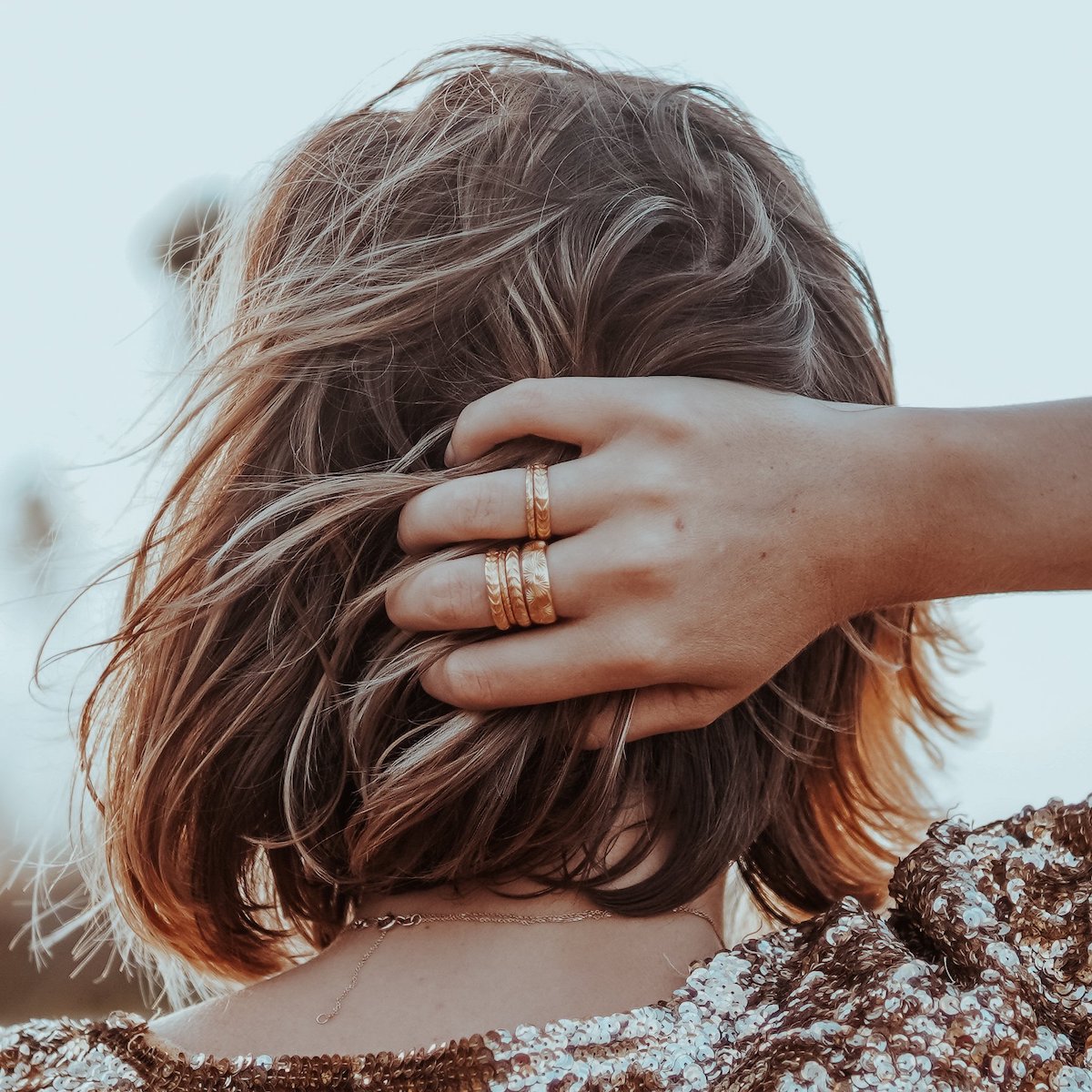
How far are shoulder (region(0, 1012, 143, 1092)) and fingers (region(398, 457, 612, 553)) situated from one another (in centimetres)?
66

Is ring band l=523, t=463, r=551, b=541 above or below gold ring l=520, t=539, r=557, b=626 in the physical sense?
above

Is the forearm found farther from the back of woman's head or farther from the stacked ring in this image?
the stacked ring

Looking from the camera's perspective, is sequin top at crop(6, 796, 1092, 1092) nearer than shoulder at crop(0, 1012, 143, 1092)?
Yes

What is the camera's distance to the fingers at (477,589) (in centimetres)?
106

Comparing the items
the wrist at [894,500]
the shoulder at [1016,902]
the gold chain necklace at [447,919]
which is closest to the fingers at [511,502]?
the wrist at [894,500]

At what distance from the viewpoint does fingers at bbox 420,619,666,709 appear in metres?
1.06

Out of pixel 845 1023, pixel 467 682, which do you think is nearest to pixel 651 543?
pixel 467 682

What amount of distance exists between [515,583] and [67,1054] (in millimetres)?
716

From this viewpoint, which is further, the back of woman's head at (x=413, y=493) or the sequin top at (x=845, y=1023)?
the back of woman's head at (x=413, y=493)

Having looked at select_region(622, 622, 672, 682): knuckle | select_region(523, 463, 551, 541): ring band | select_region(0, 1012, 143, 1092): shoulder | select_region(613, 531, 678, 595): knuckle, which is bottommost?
select_region(0, 1012, 143, 1092): shoulder

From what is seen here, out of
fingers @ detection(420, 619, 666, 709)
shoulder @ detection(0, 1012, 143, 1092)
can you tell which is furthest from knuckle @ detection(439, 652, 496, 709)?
shoulder @ detection(0, 1012, 143, 1092)

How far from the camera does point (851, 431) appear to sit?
1.14 m

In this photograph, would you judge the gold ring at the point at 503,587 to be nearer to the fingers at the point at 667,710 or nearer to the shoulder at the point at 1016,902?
the fingers at the point at 667,710

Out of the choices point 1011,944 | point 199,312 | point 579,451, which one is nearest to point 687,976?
point 1011,944
